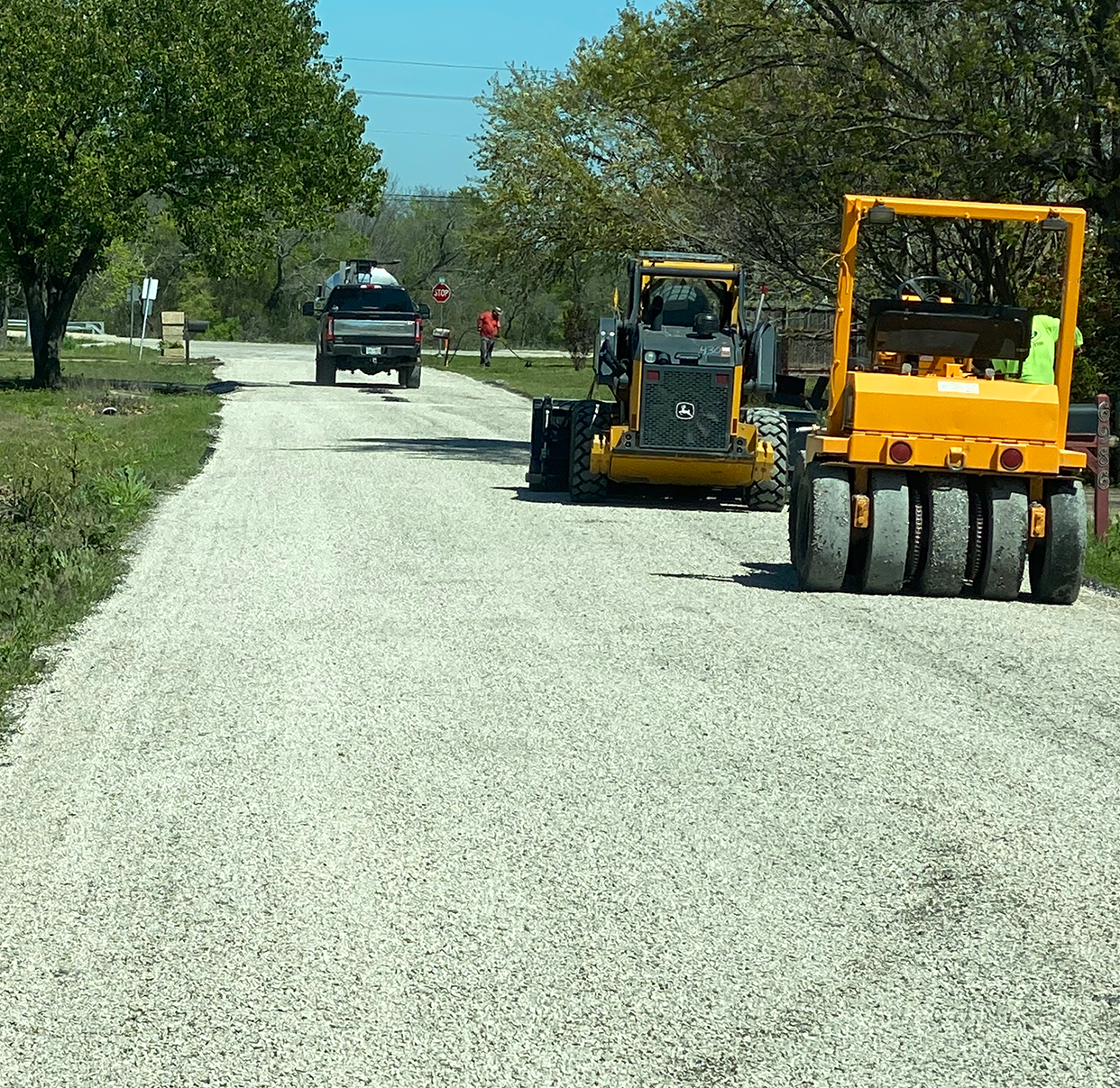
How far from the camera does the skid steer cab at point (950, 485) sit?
11.9m

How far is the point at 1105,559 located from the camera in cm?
1421

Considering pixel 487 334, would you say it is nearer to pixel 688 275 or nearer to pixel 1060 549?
pixel 688 275

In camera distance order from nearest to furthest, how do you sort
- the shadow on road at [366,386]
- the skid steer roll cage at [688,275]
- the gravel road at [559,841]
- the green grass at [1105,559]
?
the gravel road at [559,841] → the green grass at [1105,559] → the skid steer roll cage at [688,275] → the shadow on road at [366,386]

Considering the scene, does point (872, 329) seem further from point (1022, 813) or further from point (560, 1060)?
point (560, 1060)

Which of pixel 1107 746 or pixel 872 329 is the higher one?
pixel 872 329

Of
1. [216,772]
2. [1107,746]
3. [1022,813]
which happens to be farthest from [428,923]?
[1107,746]

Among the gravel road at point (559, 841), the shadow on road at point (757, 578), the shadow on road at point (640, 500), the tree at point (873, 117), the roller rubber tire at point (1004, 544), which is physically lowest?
the gravel road at point (559, 841)

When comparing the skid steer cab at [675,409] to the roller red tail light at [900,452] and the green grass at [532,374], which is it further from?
the green grass at [532,374]

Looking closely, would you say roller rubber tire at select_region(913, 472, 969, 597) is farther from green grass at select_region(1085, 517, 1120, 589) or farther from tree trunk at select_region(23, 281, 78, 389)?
tree trunk at select_region(23, 281, 78, 389)

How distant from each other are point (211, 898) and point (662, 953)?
1409mm

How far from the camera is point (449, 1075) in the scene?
4340 millimetres

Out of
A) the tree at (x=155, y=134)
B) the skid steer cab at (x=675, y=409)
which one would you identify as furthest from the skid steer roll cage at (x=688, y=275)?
the tree at (x=155, y=134)

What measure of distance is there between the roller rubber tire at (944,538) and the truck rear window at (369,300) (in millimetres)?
28869

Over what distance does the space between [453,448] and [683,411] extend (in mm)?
7438
